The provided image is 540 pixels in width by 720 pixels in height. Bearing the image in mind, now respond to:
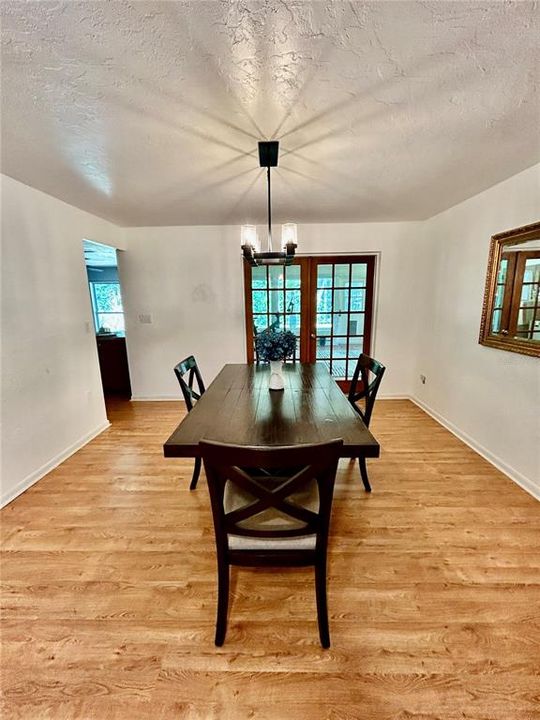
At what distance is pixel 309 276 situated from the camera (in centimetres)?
400

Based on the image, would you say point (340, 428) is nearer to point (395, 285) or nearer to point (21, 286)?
point (21, 286)

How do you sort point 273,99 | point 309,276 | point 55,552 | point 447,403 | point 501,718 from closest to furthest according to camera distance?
point 501,718 → point 273,99 → point 55,552 → point 447,403 → point 309,276

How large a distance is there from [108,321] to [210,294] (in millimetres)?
4093

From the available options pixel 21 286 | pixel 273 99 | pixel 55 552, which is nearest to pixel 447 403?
pixel 273 99

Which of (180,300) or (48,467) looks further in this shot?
(180,300)

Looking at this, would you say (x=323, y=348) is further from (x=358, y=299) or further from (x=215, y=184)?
(x=215, y=184)

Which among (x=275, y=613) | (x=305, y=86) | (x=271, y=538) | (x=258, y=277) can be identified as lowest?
(x=275, y=613)

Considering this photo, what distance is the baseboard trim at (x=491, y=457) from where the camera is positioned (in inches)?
86.5

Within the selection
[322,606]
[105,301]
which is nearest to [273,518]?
[322,606]

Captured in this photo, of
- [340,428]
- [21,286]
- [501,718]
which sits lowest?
[501,718]

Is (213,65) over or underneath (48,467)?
over

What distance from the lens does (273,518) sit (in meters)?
1.29

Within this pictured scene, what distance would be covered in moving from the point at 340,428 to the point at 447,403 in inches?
95.7

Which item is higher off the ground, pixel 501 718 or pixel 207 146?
pixel 207 146
